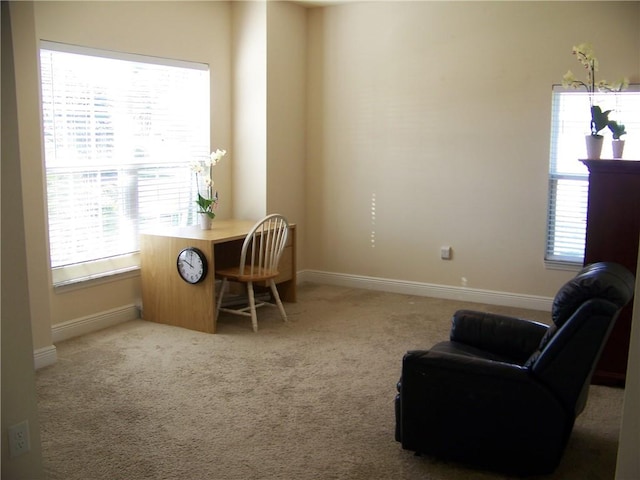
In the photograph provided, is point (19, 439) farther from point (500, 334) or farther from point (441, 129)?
point (441, 129)

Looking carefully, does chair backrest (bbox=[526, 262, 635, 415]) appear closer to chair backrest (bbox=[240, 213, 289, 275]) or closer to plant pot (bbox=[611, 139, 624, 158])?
plant pot (bbox=[611, 139, 624, 158])

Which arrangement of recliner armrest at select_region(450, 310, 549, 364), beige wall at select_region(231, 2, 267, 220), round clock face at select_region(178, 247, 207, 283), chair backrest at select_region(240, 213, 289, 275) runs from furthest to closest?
1. beige wall at select_region(231, 2, 267, 220)
2. chair backrest at select_region(240, 213, 289, 275)
3. round clock face at select_region(178, 247, 207, 283)
4. recliner armrest at select_region(450, 310, 549, 364)

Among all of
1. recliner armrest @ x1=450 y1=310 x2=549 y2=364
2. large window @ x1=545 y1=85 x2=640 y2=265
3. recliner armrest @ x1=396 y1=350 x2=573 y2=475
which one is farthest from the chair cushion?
large window @ x1=545 y1=85 x2=640 y2=265

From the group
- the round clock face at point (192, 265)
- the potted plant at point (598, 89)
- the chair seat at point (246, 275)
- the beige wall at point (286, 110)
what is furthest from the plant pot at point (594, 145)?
the beige wall at point (286, 110)

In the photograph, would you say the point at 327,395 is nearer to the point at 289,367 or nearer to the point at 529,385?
the point at 289,367

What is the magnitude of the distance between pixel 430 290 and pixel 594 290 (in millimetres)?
3277

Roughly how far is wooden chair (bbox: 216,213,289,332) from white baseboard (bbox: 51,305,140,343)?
693mm

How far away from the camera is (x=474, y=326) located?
11.3 ft

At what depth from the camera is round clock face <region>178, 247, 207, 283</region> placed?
471 cm

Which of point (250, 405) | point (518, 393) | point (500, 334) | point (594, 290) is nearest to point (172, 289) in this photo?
point (250, 405)

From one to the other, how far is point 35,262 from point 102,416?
1.13 m

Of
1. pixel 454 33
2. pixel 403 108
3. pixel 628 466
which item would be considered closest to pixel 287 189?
pixel 403 108

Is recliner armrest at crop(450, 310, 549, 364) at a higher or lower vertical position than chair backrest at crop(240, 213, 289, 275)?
lower

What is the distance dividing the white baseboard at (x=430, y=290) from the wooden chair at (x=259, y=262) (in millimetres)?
1169
